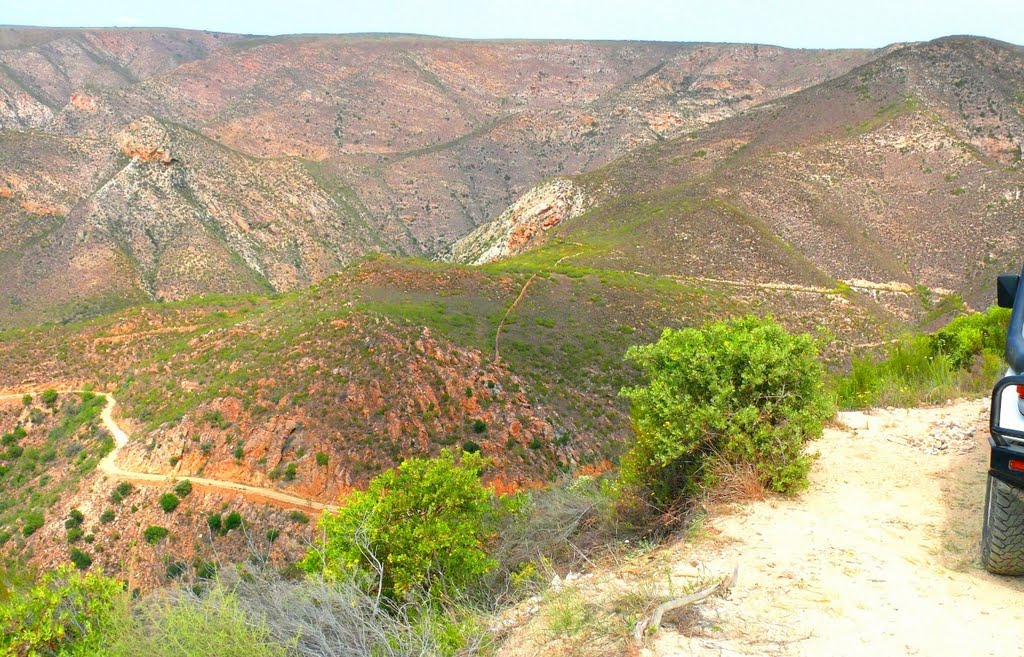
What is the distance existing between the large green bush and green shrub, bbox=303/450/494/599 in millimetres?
2514

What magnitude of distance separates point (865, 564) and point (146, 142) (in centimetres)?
9087

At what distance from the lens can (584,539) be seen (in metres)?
7.58

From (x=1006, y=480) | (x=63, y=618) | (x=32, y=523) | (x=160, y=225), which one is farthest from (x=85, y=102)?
(x=1006, y=480)

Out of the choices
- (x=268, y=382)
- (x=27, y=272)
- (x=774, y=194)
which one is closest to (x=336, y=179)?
(x=27, y=272)

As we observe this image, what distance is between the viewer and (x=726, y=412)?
7363 mm

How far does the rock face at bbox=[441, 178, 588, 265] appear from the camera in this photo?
5856cm

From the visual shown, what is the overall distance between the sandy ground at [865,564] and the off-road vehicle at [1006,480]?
0.23 meters

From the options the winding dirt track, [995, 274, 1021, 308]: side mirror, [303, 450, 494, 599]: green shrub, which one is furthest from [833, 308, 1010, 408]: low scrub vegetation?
the winding dirt track

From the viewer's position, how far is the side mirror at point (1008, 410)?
482 cm

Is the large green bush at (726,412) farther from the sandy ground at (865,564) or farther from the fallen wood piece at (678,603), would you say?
the fallen wood piece at (678,603)

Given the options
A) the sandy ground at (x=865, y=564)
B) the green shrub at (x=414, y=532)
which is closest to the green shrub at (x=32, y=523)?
the green shrub at (x=414, y=532)

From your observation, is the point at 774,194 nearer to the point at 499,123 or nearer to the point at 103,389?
the point at 103,389

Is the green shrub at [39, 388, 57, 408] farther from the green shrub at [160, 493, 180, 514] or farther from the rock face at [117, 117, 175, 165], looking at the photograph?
the rock face at [117, 117, 175, 165]

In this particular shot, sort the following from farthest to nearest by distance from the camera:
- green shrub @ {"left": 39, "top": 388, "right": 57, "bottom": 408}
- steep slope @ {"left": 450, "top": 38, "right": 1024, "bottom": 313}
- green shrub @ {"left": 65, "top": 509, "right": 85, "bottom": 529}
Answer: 1. steep slope @ {"left": 450, "top": 38, "right": 1024, "bottom": 313}
2. green shrub @ {"left": 39, "top": 388, "right": 57, "bottom": 408}
3. green shrub @ {"left": 65, "top": 509, "right": 85, "bottom": 529}
